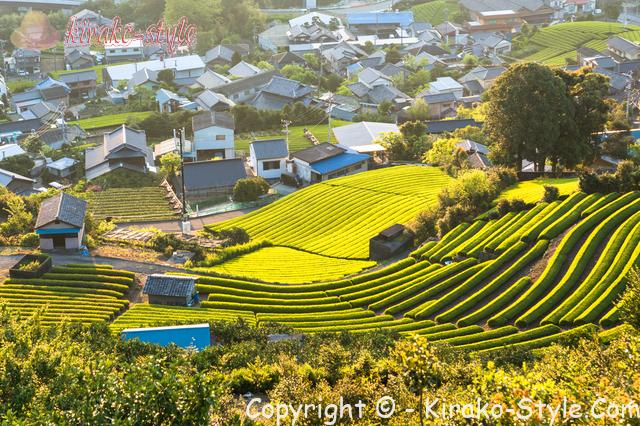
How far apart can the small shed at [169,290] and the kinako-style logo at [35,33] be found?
107284 mm

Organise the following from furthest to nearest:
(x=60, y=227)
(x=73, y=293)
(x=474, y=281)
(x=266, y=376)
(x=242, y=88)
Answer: (x=242, y=88), (x=60, y=227), (x=73, y=293), (x=474, y=281), (x=266, y=376)

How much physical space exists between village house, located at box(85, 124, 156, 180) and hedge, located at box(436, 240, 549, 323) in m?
43.6

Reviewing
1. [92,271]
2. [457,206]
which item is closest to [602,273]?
[457,206]

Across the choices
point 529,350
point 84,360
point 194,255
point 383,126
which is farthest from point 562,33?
point 84,360

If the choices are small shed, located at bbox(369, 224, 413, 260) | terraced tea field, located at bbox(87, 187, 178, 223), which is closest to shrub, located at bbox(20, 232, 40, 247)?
terraced tea field, located at bbox(87, 187, 178, 223)

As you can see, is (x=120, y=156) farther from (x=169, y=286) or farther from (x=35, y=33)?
(x=35, y=33)

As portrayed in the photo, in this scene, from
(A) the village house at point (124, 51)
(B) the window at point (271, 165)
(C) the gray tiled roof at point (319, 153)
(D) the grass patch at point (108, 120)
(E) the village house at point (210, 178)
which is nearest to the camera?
(E) the village house at point (210, 178)

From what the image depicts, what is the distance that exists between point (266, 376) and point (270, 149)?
158ft

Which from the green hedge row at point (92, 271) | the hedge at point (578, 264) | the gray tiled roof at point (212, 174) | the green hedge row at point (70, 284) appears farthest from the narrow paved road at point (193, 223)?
the hedge at point (578, 264)

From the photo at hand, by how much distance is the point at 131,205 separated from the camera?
66.7 m

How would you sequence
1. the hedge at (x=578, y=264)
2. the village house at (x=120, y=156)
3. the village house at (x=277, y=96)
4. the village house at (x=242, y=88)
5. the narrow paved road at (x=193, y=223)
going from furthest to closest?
the village house at (x=242, y=88) < the village house at (x=277, y=96) < the village house at (x=120, y=156) < the narrow paved road at (x=193, y=223) < the hedge at (x=578, y=264)

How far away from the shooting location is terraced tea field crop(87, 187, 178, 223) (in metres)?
63.1

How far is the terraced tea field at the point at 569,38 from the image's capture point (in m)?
122

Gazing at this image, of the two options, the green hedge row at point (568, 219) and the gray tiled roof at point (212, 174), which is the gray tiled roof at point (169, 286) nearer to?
the green hedge row at point (568, 219)
